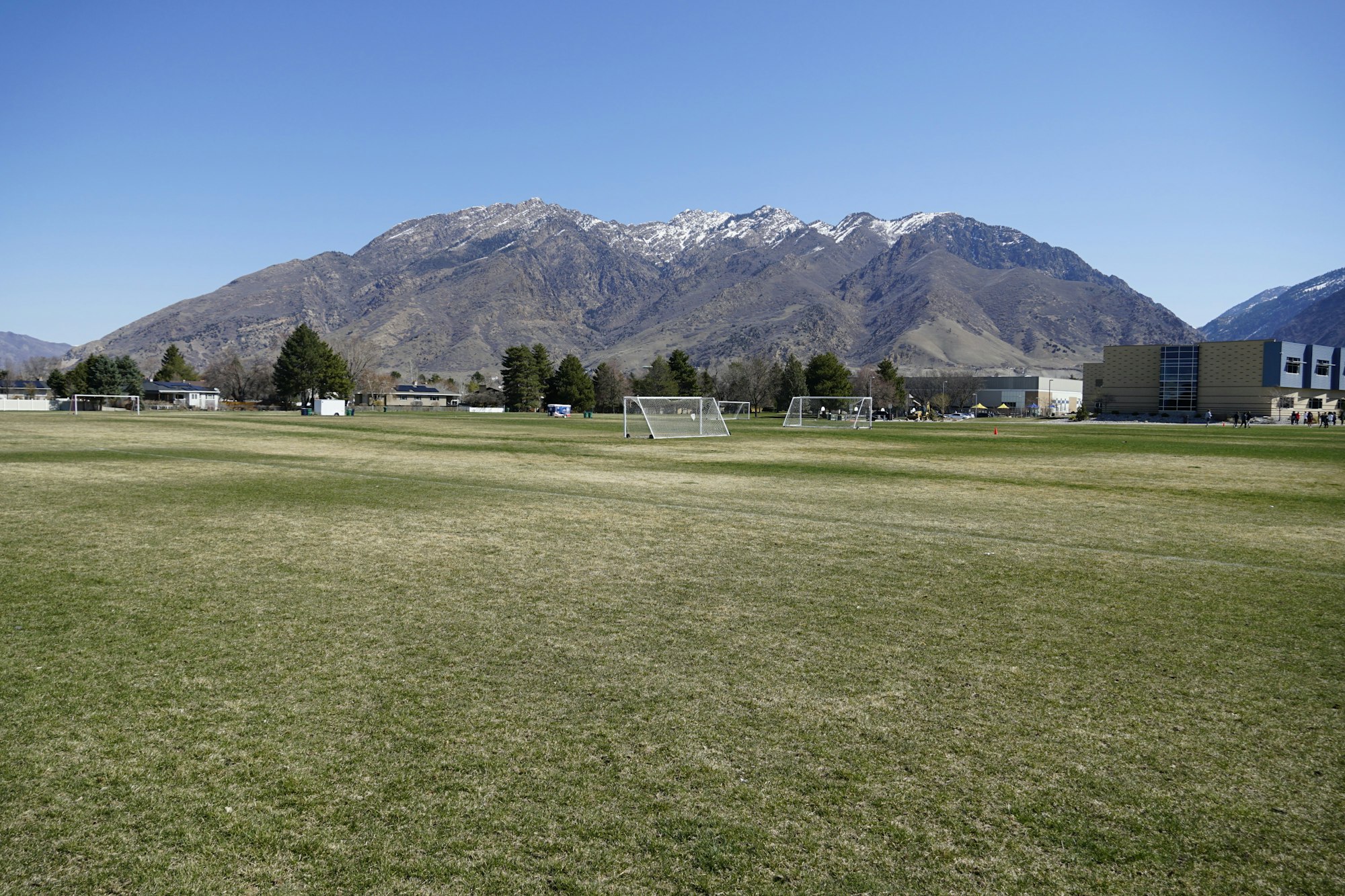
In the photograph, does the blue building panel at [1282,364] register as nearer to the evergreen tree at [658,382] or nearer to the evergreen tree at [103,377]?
the evergreen tree at [658,382]

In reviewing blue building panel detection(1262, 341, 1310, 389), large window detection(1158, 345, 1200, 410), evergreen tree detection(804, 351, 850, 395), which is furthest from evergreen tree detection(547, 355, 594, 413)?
blue building panel detection(1262, 341, 1310, 389)

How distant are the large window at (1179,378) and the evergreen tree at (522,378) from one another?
99.5m

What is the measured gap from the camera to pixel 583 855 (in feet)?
11.6

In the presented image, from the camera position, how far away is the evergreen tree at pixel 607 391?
13900cm

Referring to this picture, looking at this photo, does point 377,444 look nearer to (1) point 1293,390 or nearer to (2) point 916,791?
(2) point 916,791

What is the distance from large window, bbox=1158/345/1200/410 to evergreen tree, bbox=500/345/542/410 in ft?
327

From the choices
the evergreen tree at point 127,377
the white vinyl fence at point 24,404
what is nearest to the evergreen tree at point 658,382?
the evergreen tree at point 127,377

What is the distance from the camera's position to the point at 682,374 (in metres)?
137

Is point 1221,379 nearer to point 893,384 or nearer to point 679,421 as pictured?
point 893,384

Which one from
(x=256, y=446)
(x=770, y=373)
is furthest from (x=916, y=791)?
(x=770, y=373)

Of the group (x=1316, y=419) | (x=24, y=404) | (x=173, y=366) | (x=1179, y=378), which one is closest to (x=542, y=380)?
(x=24, y=404)

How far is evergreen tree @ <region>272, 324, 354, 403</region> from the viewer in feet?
409

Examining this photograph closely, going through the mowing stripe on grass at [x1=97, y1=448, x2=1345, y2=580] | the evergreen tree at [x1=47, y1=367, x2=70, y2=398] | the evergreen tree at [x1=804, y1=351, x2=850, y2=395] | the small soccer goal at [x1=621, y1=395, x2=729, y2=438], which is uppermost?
the evergreen tree at [x1=804, y1=351, x2=850, y2=395]

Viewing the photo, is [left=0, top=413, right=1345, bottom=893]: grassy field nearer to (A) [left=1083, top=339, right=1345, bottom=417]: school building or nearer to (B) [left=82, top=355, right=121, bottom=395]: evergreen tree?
(B) [left=82, top=355, right=121, bottom=395]: evergreen tree
